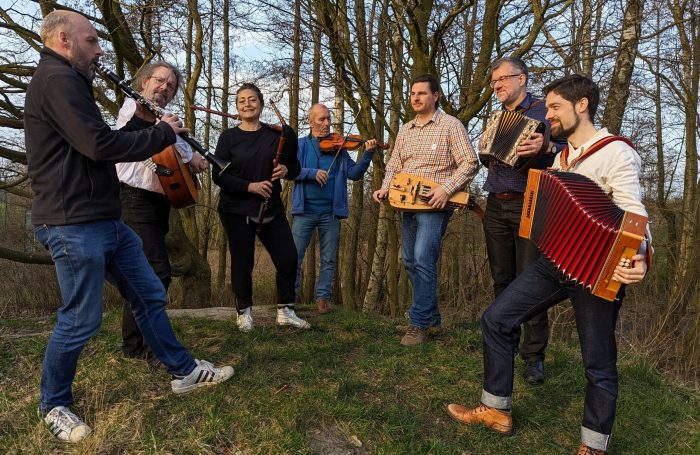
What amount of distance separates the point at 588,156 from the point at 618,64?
17.6ft

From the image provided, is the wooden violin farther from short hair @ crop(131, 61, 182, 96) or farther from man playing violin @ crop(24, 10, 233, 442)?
man playing violin @ crop(24, 10, 233, 442)

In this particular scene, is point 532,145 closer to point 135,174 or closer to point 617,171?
point 617,171

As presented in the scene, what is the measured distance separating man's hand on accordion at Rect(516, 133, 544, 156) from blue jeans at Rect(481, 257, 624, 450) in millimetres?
827

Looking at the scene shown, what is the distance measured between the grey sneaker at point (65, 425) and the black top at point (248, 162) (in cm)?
190

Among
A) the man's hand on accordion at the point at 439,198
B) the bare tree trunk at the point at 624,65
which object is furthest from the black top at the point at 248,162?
the bare tree trunk at the point at 624,65

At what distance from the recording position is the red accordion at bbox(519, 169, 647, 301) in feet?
7.06

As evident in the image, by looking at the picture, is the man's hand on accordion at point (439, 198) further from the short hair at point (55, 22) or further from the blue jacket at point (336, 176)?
the short hair at point (55, 22)

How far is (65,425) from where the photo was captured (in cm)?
263

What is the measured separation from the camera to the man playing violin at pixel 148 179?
10.5 feet

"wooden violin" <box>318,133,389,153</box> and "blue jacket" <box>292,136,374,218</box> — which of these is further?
"wooden violin" <box>318,133,389,153</box>

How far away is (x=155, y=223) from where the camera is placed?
3350 millimetres

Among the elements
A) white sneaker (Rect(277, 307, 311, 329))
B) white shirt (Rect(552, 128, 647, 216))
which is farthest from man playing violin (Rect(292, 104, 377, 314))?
white shirt (Rect(552, 128, 647, 216))

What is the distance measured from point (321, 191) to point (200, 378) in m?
2.37

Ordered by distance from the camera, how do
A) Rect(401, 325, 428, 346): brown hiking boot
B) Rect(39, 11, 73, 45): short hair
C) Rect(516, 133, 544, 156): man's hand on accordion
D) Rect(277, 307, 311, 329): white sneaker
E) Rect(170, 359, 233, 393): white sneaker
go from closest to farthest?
Rect(39, 11, 73, 45): short hair < Rect(170, 359, 233, 393): white sneaker < Rect(516, 133, 544, 156): man's hand on accordion < Rect(401, 325, 428, 346): brown hiking boot < Rect(277, 307, 311, 329): white sneaker
